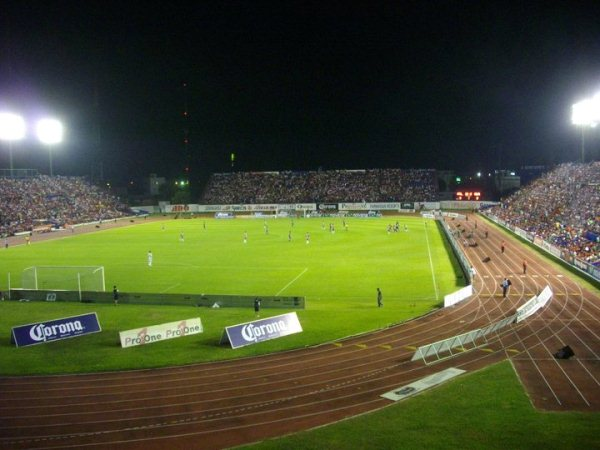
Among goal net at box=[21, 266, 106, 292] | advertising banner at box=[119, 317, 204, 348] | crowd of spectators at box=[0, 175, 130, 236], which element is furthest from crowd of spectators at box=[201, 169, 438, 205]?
advertising banner at box=[119, 317, 204, 348]

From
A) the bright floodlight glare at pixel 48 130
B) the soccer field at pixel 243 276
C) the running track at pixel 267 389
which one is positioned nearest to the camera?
the running track at pixel 267 389

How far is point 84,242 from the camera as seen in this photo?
197 feet

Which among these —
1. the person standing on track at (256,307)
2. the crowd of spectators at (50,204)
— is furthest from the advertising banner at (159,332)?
the crowd of spectators at (50,204)

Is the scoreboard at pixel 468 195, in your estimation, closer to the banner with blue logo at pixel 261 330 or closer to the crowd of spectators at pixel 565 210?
the crowd of spectators at pixel 565 210

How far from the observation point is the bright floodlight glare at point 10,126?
64.0 metres

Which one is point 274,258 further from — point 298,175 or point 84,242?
point 298,175

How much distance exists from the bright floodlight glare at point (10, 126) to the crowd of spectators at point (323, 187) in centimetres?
5134

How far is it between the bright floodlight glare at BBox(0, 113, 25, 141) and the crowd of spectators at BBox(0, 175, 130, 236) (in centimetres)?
1177

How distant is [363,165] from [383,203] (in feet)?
73.9

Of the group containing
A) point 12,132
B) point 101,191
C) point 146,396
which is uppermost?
point 12,132

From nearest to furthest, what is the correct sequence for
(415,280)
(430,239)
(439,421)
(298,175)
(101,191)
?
(439,421) → (415,280) → (430,239) → (101,191) → (298,175)

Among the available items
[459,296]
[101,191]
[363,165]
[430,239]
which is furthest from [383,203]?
[459,296]

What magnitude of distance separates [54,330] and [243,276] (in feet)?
53.4

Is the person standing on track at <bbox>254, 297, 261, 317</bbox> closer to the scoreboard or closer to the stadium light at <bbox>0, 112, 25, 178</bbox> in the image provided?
the stadium light at <bbox>0, 112, 25, 178</bbox>
